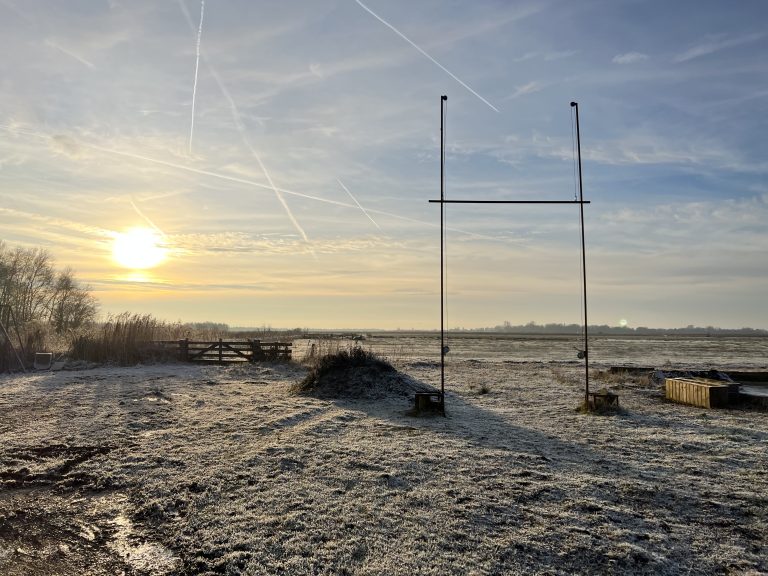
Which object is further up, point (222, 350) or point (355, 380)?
point (222, 350)

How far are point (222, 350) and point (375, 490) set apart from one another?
21.0 meters

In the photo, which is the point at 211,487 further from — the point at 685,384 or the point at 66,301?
the point at 66,301

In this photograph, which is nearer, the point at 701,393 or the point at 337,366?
the point at 701,393

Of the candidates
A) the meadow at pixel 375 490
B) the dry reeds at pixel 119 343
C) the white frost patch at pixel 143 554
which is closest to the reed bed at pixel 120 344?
the dry reeds at pixel 119 343

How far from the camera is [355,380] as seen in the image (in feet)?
53.8

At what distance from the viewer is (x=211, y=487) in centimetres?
700

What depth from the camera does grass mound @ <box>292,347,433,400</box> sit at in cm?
1570

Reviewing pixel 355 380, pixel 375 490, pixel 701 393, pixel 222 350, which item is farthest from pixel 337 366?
pixel 701 393

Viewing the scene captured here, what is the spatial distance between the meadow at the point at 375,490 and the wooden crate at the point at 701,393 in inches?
30.5

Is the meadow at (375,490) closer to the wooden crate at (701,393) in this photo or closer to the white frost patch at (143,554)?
the white frost patch at (143,554)

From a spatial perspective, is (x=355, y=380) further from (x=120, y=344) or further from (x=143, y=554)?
(x=120, y=344)

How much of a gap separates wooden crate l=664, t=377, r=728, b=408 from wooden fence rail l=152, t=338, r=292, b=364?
56.9 ft

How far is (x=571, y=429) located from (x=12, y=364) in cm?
2354

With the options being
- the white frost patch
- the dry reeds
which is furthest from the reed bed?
the white frost patch
